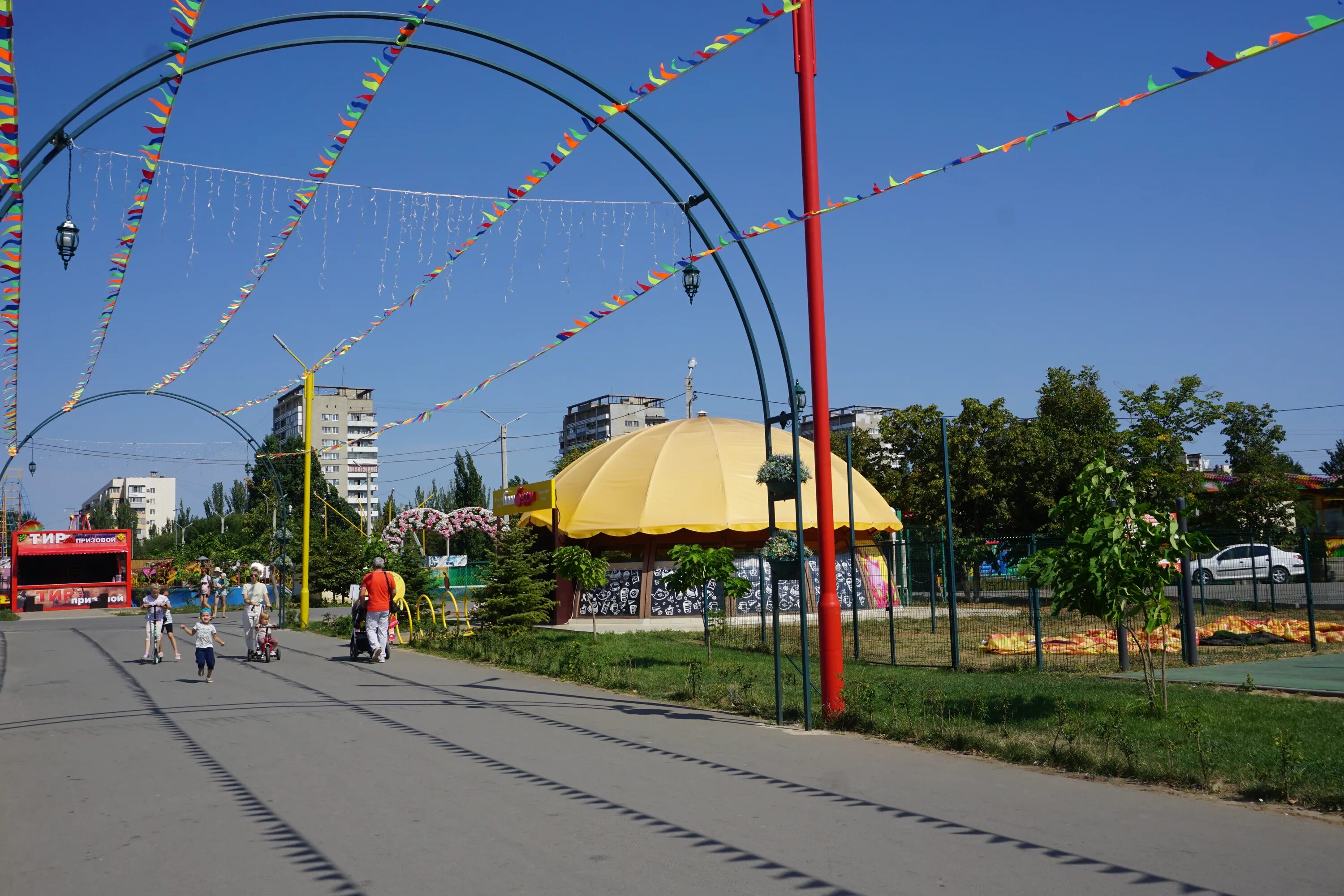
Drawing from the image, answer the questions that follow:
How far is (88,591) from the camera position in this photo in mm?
52156

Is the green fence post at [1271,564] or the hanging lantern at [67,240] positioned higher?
the hanging lantern at [67,240]

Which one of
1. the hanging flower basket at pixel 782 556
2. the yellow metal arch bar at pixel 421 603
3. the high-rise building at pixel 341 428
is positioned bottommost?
the yellow metal arch bar at pixel 421 603

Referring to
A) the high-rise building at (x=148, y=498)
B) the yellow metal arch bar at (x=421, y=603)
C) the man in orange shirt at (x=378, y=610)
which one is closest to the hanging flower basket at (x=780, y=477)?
the man in orange shirt at (x=378, y=610)

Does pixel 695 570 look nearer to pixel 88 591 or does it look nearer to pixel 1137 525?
pixel 1137 525

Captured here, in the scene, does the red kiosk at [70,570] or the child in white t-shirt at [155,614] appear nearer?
the child in white t-shirt at [155,614]

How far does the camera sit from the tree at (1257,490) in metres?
36.8

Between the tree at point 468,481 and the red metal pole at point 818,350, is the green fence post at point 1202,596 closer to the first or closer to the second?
the red metal pole at point 818,350

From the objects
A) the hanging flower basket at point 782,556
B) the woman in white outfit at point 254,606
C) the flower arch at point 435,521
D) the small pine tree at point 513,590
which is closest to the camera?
the hanging flower basket at point 782,556

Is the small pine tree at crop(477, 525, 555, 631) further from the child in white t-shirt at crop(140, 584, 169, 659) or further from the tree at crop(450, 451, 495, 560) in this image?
the tree at crop(450, 451, 495, 560)

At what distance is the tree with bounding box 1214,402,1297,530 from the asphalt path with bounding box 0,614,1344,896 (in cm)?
3128

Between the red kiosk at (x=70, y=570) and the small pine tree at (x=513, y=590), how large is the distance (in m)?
36.8

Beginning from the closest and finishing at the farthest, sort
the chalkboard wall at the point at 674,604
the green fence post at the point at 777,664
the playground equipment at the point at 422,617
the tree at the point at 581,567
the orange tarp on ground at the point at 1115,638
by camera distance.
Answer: the green fence post at the point at 777,664 < the orange tarp on ground at the point at 1115,638 < the tree at the point at 581,567 < the playground equipment at the point at 422,617 < the chalkboard wall at the point at 674,604

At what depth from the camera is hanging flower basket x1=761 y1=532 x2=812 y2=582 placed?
1204 centimetres

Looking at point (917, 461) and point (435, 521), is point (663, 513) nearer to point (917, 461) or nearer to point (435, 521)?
point (435, 521)
